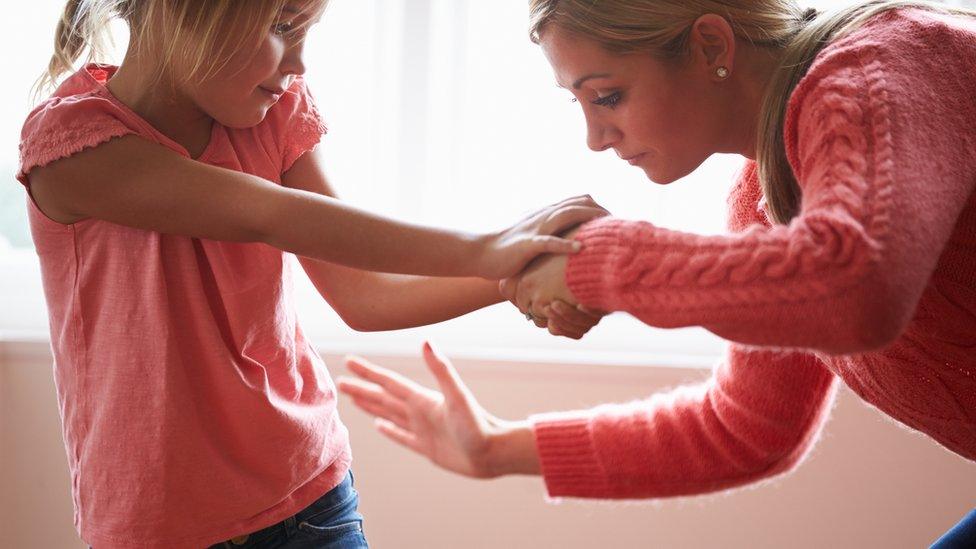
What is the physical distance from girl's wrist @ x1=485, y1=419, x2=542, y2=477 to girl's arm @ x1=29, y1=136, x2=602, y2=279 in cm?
20

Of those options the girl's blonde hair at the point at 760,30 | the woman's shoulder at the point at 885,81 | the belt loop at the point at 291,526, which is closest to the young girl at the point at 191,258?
the belt loop at the point at 291,526

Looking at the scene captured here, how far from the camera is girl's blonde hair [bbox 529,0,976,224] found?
1090 mm

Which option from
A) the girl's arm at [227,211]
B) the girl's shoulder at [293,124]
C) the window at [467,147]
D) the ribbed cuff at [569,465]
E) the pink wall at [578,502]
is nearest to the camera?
the girl's arm at [227,211]

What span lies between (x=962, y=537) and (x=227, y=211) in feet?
3.11

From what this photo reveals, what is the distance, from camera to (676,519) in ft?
6.79

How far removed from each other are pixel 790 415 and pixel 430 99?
3.89 ft

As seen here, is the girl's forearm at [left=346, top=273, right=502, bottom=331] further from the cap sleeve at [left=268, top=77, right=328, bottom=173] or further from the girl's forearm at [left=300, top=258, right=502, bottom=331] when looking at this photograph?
the cap sleeve at [left=268, top=77, right=328, bottom=173]

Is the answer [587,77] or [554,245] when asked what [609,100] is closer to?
[587,77]

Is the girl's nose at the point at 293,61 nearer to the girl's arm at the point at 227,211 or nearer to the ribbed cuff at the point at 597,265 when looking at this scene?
the girl's arm at the point at 227,211

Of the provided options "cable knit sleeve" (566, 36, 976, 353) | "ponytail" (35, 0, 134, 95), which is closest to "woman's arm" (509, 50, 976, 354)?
"cable knit sleeve" (566, 36, 976, 353)

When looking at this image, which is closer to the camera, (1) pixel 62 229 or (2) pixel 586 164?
(1) pixel 62 229

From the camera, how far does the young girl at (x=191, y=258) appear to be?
1122mm

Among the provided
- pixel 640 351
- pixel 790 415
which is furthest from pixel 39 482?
pixel 790 415

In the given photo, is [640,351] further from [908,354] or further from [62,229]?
[62,229]
